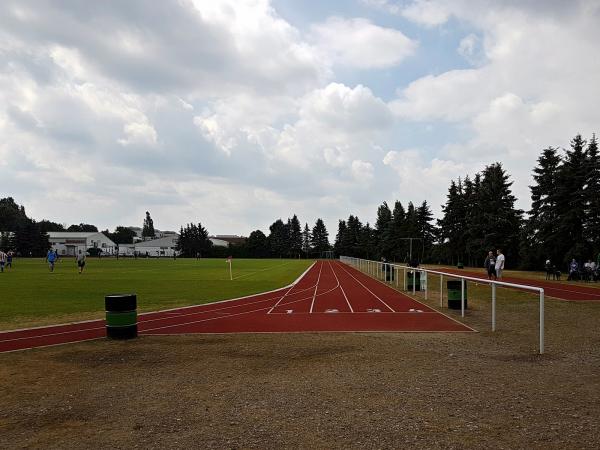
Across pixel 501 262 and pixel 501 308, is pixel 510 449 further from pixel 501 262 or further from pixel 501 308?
pixel 501 262

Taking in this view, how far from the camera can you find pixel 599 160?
132 feet

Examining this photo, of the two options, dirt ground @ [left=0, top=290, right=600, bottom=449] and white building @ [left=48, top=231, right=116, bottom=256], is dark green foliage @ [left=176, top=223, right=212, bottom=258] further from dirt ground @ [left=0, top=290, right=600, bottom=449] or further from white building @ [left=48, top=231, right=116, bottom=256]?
dirt ground @ [left=0, top=290, right=600, bottom=449]

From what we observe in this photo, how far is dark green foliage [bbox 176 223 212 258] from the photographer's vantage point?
134250mm

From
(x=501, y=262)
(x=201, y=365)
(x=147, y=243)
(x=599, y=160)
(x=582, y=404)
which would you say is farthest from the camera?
(x=147, y=243)

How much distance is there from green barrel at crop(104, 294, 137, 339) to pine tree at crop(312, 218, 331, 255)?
133505 millimetres

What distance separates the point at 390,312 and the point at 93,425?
11.2 meters

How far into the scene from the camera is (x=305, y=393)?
6.67m

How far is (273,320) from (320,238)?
433 feet

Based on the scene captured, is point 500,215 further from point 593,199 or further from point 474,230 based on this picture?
point 593,199

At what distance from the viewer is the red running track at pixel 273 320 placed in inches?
459

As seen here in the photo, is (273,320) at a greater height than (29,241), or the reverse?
(29,241)

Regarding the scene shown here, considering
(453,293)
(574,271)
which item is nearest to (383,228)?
(574,271)

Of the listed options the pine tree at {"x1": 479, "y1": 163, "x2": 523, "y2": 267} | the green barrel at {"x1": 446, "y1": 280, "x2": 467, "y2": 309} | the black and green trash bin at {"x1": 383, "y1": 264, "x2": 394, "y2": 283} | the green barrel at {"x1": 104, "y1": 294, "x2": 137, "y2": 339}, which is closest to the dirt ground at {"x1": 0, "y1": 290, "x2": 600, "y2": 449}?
the green barrel at {"x1": 104, "y1": 294, "x2": 137, "y2": 339}

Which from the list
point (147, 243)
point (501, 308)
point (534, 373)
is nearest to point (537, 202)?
point (501, 308)
